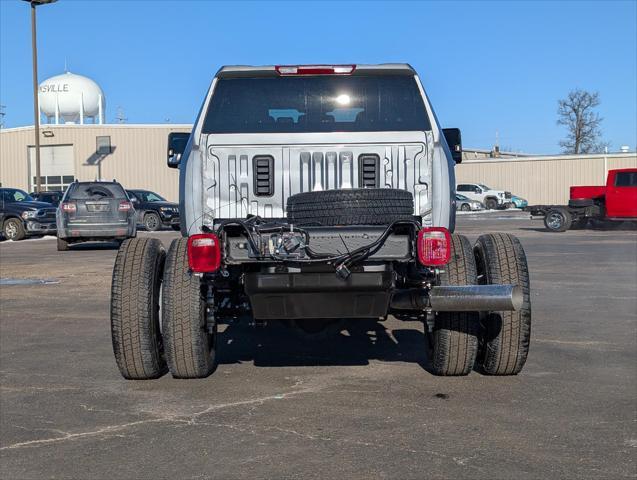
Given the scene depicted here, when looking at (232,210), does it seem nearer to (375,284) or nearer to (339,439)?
(375,284)

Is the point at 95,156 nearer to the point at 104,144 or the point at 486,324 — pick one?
the point at 104,144

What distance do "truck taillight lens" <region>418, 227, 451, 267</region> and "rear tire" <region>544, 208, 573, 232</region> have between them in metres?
23.3

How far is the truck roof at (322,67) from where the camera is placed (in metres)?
6.88

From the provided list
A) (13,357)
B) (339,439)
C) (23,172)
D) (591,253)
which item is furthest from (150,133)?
(339,439)

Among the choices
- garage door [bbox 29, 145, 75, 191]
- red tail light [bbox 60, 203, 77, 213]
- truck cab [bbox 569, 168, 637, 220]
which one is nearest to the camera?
red tail light [bbox 60, 203, 77, 213]

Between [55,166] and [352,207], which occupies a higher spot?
[55,166]

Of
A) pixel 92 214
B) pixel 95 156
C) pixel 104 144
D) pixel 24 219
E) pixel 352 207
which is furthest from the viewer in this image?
pixel 95 156

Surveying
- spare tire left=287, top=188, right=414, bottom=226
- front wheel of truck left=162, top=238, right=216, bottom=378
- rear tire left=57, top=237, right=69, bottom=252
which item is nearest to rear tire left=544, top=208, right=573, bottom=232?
rear tire left=57, top=237, right=69, bottom=252

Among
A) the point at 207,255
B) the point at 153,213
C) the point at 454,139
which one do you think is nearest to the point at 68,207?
the point at 153,213

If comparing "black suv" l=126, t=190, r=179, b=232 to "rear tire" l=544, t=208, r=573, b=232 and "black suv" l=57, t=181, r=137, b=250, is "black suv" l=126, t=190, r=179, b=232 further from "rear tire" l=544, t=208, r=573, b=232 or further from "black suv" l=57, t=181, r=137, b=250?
"rear tire" l=544, t=208, r=573, b=232

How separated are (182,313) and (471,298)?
1923 millimetres

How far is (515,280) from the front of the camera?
19.9 feet

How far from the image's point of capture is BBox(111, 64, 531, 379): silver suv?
5574 mm

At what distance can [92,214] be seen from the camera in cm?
2072
